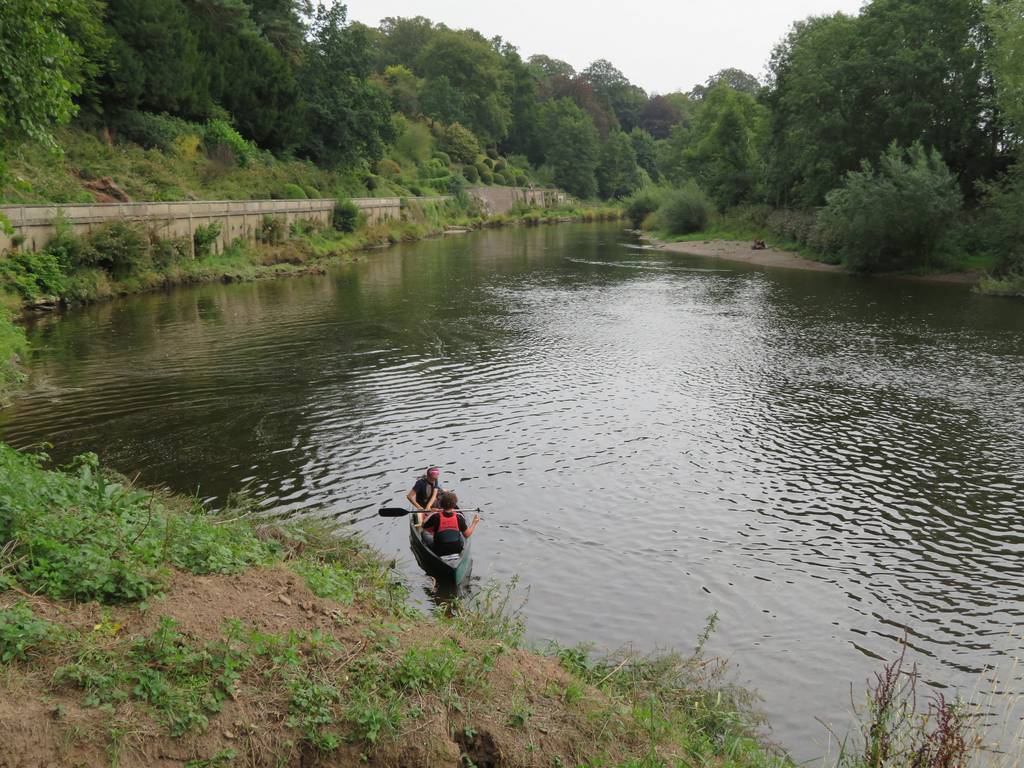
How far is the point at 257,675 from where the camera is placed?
6.04 metres

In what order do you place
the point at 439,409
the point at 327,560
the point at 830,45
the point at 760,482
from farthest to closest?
the point at 830,45 < the point at 439,409 < the point at 760,482 < the point at 327,560

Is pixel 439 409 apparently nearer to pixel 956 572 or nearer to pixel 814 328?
pixel 956 572

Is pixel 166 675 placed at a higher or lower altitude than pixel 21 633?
lower

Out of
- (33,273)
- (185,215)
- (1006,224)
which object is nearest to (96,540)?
(33,273)

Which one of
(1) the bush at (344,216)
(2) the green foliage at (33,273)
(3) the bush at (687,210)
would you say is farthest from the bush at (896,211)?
(2) the green foliage at (33,273)

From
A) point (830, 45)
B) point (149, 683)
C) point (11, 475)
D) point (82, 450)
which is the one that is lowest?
point (82, 450)

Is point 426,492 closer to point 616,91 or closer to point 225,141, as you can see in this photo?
point 225,141

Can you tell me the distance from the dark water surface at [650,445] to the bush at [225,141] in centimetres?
2027

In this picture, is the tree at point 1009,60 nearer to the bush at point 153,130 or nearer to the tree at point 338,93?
the tree at point 338,93

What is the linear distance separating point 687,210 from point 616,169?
185ft

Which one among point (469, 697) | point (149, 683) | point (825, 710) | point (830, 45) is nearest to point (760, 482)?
point (825, 710)

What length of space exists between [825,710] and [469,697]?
424cm

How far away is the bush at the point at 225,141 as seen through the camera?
4869 centimetres

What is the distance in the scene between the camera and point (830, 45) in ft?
157
